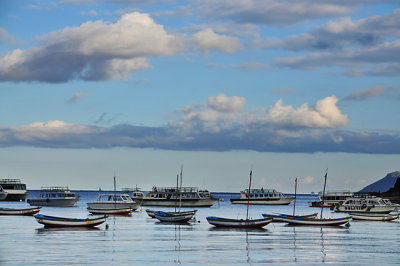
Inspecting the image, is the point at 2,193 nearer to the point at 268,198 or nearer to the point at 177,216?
the point at 268,198

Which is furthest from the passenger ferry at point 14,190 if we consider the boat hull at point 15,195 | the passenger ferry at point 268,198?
the passenger ferry at point 268,198

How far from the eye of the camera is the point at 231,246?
54.4 m

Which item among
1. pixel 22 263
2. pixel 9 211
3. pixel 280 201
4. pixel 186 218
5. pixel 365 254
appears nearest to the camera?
pixel 22 263

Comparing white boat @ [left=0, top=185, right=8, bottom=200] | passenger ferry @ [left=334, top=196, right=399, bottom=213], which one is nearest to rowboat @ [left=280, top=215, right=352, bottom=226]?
passenger ferry @ [left=334, top=196, right=399, bottom=213]

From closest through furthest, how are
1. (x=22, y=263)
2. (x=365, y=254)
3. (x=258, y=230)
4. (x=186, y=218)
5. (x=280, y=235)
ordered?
(x=22, y=263), (x=365, y=254), (x=280, y=235), (x=258, y=230), (x=186, y=218)

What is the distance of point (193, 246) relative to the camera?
54375 mm

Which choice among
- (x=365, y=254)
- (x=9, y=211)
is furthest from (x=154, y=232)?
(x=9, y=211)

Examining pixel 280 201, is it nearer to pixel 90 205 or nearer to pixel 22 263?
pixel 90 205

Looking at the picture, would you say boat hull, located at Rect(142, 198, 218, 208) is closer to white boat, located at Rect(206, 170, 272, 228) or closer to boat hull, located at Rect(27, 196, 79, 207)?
boat hull, located at Rect(27, 196, 79, 207)

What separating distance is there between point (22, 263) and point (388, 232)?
151 ft

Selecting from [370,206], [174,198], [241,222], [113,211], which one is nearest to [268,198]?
[174,198]

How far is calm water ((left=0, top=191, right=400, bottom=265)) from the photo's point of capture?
45.5 meters

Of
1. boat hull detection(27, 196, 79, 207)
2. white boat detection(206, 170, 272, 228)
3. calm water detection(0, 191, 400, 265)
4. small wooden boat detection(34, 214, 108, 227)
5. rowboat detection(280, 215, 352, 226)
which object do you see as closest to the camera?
calm water detection(0, 191, 400, 265)

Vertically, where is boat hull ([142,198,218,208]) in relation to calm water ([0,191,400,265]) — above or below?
above
